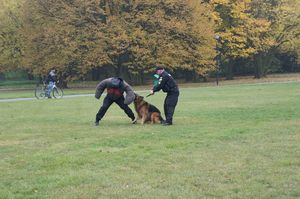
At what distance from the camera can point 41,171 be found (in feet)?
26.9

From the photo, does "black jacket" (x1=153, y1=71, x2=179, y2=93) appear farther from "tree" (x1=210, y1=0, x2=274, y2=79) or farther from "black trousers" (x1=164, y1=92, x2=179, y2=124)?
"tree" (x1=210, y1=0, x2=274, y2=79)

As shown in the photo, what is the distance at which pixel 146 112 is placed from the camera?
50.5 ft

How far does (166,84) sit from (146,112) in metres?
1.12

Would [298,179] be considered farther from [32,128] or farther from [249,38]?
[249,38]

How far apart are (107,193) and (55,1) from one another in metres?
40.0

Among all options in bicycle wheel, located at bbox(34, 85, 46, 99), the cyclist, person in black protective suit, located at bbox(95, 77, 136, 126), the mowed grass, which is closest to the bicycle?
bicycle wheel, located at bbox(34, 85, 46, 99)

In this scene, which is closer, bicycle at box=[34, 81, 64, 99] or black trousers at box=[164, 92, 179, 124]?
black trousers at box=[164, 92, 179, 124]

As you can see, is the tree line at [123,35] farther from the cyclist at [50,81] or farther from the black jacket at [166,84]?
the black jacket at [166,84]

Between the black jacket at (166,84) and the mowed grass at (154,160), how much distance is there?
1.13 m

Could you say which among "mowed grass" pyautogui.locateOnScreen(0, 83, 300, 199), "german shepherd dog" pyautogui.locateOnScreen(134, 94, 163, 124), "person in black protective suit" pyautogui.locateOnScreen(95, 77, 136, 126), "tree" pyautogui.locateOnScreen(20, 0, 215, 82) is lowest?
"mowed grass" pyautogui.locateOnScreen(0, 83, 300, 199)

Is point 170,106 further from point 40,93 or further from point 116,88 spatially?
point 40,93

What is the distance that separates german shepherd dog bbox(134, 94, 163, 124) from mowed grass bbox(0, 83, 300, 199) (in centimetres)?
63

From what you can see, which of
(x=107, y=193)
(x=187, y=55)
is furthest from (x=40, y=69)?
(x=107, y=193)

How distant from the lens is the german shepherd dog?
1536cm
